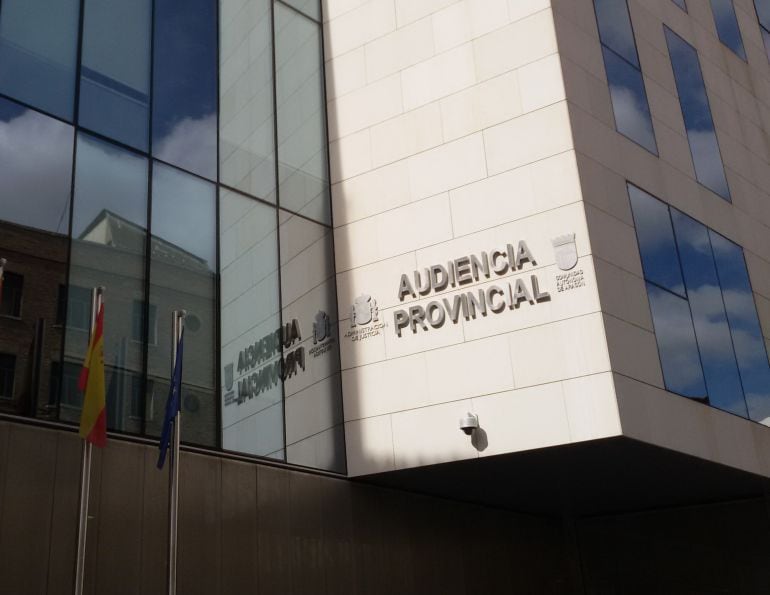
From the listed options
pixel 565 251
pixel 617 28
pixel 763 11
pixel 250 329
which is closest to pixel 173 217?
pixel 250 329

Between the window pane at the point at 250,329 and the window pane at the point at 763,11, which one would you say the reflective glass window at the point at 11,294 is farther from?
the window pane at the point at 763,11

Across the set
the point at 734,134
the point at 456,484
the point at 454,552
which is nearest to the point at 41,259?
the point at 456,484

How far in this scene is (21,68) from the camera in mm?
15750

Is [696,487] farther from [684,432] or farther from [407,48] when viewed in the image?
[407,48]

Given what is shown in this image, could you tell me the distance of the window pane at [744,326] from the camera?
821 inches

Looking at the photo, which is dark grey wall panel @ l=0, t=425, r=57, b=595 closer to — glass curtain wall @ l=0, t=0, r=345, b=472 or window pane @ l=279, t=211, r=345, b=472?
glass curtain wall @ l=0, t=0, r=345, b=472

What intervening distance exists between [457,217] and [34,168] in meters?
7.91

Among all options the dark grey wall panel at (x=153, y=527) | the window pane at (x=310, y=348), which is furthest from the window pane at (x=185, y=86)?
the dark grey wall panel at (x=153, y=527)

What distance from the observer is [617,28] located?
21094 mm

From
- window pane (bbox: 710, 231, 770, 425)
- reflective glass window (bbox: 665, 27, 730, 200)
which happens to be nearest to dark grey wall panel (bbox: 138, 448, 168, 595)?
window pane (bbox: 710, 231, 770, 425)

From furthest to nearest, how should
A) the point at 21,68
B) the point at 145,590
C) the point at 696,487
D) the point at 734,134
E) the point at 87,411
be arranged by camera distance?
the point at 734,134
the point at 696,487
the point at 21,68
the point at 145,590
the point at 87,411

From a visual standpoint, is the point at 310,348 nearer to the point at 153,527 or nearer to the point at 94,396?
the point at 153,527

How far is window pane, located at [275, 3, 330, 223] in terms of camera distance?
2016 centimetres

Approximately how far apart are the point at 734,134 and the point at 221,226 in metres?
13.9
